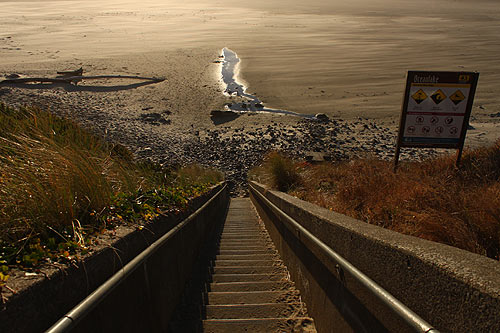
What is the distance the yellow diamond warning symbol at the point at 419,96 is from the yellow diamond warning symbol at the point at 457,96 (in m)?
0.47

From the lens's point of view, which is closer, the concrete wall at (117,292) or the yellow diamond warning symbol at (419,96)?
the concrete wall at (117,292)

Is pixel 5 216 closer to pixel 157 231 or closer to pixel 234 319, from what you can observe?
pixel 157 231

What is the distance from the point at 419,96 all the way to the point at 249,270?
4543 millimetres

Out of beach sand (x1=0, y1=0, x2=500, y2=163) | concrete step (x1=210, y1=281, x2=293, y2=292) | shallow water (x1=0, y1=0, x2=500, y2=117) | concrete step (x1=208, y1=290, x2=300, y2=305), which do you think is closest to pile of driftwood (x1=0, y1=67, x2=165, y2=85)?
beach sand (x1=0, y1=0, x2=500, y2=163)

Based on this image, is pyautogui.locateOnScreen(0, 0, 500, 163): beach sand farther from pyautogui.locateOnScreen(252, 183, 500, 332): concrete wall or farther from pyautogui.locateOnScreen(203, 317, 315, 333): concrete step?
pyautogui.locateOnScreen(252, 183, 500, 332): concrete wall

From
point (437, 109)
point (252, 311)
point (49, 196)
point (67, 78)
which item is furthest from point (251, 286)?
point (67, 78)

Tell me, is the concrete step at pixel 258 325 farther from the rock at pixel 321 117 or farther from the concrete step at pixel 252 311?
the rock at pixel 321 117

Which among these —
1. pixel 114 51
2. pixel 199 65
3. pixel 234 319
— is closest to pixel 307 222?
pixel 234 319

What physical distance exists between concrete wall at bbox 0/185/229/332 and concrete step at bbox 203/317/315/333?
473mm

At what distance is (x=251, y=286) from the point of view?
4012 millimetres

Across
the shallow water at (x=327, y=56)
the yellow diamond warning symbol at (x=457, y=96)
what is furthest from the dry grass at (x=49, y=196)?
the shallow water at (x=327, y=56)

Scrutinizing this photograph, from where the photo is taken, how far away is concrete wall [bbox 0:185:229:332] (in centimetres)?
167

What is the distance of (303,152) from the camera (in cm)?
1952

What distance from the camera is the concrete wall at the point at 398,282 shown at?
5.05ft
